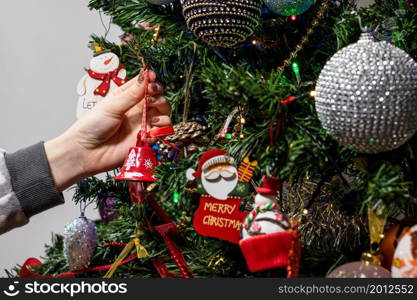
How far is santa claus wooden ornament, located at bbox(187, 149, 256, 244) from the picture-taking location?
619 mm

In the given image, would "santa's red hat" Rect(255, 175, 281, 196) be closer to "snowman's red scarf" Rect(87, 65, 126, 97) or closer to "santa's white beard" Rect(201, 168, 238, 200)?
"santa's white beard" Rect(201, 168, 238, 200)

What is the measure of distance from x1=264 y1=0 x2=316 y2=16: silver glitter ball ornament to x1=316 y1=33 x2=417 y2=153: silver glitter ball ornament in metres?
0.20

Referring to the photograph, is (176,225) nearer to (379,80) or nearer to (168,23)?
(168,23)

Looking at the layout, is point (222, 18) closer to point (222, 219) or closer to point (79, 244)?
point (222, 219)

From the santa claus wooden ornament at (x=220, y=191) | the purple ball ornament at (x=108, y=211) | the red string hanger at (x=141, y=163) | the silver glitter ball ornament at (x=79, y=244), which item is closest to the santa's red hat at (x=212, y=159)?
the santa claus wooden ornament at (x=220, y=191)

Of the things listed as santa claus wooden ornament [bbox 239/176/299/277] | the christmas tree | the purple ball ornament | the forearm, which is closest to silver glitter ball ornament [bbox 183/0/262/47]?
the christmas tree

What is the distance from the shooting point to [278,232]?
533 millimetres

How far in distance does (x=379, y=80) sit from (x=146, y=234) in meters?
0.46

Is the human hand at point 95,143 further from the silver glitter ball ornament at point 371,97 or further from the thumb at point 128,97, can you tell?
the silver glitter ball ornament at point 371,97

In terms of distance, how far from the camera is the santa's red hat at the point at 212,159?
2.04ft

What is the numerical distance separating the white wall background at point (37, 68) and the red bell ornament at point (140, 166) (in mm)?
984

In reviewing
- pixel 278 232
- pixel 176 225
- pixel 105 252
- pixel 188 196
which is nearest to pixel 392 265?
pixel 278 232

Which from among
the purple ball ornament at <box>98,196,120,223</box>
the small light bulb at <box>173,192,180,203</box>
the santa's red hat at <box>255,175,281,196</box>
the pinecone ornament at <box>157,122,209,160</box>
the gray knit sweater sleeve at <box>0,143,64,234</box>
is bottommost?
the purple ball ornament at <box>98,196,120,223</box>

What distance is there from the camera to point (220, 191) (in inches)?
24.3
